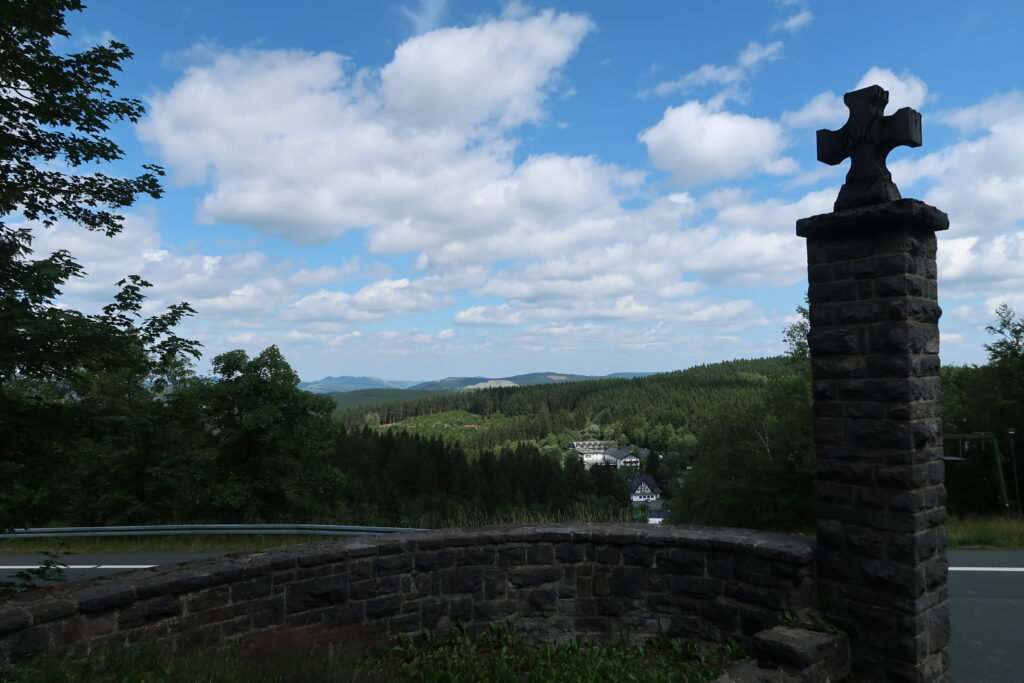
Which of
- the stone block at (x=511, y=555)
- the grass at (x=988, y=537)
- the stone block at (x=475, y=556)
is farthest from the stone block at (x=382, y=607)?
the grass at (x=988, y=537)

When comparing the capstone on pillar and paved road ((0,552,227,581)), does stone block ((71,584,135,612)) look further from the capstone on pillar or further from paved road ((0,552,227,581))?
paved road ((0,552,227,581))

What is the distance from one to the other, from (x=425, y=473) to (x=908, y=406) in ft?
210

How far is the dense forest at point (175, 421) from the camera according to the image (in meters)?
6.79

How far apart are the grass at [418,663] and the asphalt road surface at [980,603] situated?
2214 millimetres

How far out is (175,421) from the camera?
851 cm

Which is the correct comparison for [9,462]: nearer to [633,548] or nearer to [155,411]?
[155,411]

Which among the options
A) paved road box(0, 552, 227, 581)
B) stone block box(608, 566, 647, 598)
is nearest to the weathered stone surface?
stone block box(608, 566, 647, 598)

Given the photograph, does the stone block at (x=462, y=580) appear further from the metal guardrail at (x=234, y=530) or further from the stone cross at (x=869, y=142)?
the stone cross at (x=869, y=142)

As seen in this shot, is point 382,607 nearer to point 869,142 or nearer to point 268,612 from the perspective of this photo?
point 268,612

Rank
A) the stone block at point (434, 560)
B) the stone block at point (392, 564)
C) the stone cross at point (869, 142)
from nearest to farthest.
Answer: the stone cross at point (869, 142) < the stone block at point (392, 564) < the stone block at point (434, 560)

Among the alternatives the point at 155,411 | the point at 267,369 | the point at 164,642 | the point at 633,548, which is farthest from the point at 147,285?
the point at 267,369

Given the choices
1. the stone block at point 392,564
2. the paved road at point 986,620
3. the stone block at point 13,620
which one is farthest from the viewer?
the stone block at point 392,564

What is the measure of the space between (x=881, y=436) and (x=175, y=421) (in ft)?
27.7

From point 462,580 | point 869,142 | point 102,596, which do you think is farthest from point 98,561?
point 869,142
